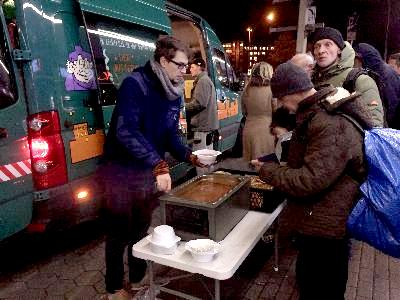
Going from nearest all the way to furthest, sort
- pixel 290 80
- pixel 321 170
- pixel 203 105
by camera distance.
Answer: pixel 321 170, pixel 290 80, pixel 203 105

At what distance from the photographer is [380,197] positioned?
1.86m

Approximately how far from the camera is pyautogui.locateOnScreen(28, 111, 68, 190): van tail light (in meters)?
2.88

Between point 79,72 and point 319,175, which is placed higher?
point 79,72

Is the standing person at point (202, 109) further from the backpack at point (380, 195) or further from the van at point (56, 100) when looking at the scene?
the backpack at point (380, 195)

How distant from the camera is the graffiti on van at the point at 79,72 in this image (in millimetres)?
3158

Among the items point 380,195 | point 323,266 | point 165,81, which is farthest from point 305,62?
point 323,266

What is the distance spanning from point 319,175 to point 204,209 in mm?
648

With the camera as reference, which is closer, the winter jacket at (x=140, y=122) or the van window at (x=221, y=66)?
the winter jacket at (x=140, y=122)

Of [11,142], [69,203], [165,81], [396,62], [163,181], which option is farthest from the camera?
[396,62]

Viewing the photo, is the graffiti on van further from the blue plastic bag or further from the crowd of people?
the blue plastic bag

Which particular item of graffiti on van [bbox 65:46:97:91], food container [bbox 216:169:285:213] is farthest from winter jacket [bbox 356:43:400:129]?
graffiti on van [bbox 65:46:97:91]

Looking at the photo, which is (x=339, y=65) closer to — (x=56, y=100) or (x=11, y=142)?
(x=56, y=100)

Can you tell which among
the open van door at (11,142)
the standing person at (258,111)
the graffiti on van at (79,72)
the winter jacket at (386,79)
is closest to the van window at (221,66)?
the standing person at (258,111)

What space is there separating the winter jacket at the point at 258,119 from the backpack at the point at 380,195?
2.78 m
